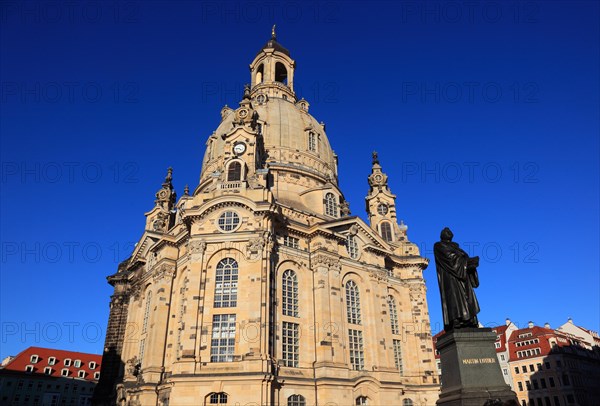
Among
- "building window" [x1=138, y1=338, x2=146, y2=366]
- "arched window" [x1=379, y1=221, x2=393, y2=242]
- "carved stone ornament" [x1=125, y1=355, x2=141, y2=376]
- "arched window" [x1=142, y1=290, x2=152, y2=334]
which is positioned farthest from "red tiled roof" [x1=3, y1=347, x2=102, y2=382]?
"arched window" [x1=379, y1=221, x2=393, y2=242]

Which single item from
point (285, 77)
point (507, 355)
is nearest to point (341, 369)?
point (507, 355)

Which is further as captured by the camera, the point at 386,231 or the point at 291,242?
the point at 386,231

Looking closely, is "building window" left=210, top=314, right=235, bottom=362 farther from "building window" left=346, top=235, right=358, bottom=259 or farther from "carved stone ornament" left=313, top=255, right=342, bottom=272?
"building window" left=346, top=235, right=358, bottom=259

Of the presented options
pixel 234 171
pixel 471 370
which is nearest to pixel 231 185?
pixel 234 171

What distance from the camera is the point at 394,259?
153 ft

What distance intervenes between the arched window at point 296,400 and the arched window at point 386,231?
23.7 m

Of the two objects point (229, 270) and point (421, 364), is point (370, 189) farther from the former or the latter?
point (229, 270)

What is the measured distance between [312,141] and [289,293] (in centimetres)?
2291

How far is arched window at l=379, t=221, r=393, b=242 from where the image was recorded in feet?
164

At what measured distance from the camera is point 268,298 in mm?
31594

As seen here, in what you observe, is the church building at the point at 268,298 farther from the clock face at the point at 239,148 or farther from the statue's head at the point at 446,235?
the statue's head at the point at 446,235

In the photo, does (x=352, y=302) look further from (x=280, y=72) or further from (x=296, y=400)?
(x=280, y=72)

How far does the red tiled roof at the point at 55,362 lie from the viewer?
213 feet

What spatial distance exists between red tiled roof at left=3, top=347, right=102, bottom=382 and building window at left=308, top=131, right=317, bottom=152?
56.1 m
